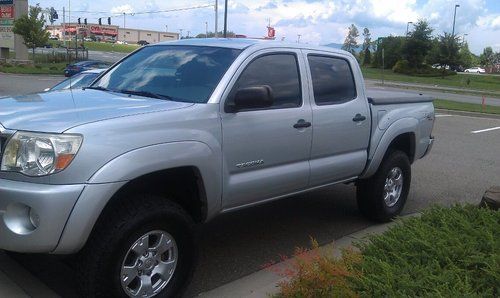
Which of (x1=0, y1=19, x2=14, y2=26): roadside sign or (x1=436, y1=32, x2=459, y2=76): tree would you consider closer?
(x1=0, y1=19, x2=14, y2=26): roadside sign

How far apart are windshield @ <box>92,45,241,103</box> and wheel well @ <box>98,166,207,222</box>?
59 cm

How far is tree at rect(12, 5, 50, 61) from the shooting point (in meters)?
38.2

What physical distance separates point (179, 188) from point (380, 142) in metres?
2.59

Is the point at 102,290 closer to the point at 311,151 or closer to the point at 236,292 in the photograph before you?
the point at 236,292

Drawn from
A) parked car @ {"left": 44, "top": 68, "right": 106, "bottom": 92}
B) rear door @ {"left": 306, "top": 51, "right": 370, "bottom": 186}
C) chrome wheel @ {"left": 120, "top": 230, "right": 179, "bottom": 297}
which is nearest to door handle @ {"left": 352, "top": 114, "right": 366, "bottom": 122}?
rear door @ {"left": 306, "top": 51, "right": 370, "bottom": 186}

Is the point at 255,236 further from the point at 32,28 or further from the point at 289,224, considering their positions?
the point at 32,28

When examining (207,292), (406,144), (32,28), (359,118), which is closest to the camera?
(207,292)

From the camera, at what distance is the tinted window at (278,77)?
449cm

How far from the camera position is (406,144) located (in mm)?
6414

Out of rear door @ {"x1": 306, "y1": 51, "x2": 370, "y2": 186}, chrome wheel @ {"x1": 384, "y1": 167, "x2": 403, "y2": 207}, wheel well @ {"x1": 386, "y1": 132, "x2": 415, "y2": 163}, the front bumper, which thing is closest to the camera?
the front bumper

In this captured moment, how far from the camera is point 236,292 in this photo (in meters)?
4.11

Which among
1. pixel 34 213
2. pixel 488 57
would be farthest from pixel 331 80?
pixel 488 57

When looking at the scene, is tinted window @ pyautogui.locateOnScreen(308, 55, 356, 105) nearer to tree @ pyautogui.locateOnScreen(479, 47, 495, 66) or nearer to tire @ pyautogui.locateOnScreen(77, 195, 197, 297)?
tire @ pyautogui.locateOnScreen(77, 195, 197, 297)

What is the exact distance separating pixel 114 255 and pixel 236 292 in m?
1.12
